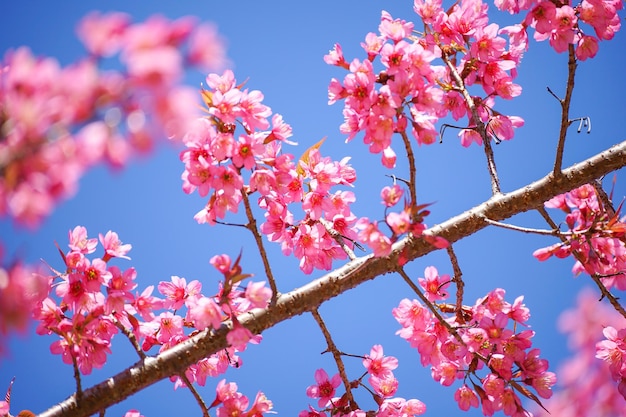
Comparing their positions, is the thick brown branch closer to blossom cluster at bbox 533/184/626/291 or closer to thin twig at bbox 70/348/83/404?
thin twig at bbox 70/348/83/404

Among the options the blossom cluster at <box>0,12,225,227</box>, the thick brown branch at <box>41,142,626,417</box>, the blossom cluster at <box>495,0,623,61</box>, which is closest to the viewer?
the blossom cluster at <box>0,12,225,227</box>

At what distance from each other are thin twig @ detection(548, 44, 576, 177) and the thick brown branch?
7 cm

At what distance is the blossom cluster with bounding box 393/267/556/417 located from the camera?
2.21m

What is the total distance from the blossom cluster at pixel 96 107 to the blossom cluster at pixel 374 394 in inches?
67.6

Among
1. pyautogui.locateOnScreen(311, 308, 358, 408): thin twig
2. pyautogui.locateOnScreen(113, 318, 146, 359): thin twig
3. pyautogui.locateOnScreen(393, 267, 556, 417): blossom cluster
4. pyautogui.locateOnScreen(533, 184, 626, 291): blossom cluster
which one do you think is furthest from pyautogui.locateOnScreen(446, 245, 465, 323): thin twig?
pyautogui.locateOnScreen(113, 318, 146, 359): thin twig

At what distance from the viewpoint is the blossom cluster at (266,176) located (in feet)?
6.35

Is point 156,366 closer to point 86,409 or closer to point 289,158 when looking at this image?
point 86,409

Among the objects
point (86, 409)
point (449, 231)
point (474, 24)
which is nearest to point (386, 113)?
point (449, 231)

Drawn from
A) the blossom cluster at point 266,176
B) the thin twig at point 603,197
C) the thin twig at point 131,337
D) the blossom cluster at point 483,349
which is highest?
the blossom cluster at point 266,176

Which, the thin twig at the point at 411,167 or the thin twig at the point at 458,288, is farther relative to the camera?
the thin twig at the point at 458,288

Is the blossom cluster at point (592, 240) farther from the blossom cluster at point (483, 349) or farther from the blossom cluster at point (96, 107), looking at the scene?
the blossom cluster at point (96, 107)

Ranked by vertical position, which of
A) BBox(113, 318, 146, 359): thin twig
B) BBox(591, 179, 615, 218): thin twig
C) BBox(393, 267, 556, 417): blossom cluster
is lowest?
BBox(393, 267, 556, 417): blossom cluster

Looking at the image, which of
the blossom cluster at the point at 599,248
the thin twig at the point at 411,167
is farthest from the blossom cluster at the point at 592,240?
the thin twig at the point at 411,167

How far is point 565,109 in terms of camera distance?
2.07m
